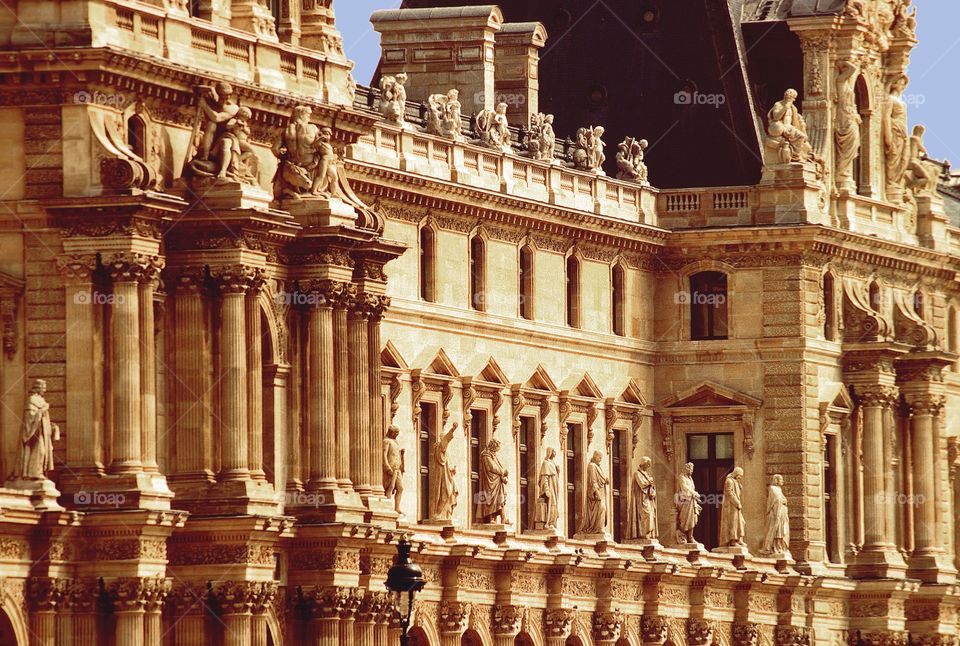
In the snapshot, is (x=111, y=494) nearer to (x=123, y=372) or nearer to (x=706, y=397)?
(x=123, y=372)

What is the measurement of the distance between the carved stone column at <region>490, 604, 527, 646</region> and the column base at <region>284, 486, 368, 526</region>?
16851mm

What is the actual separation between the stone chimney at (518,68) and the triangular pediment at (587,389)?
876 cm

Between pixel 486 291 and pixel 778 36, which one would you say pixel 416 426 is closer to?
pixel 486 291

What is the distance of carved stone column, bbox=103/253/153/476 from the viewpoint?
89.6m

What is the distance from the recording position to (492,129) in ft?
393

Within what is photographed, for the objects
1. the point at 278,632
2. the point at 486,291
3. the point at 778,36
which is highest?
the point at 778,36

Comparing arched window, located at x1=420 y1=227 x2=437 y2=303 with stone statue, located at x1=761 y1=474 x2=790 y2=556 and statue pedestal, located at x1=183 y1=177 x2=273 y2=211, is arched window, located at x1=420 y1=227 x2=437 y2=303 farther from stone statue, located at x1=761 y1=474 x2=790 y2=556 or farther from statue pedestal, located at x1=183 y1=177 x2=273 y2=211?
statue pedestal, located at x1=183 y1=177 x2=273 y2=211


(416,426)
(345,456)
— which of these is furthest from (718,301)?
(345,456)

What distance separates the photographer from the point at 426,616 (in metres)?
109

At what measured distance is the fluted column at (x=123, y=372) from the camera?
294 feet

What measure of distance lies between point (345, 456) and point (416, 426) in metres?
16.3

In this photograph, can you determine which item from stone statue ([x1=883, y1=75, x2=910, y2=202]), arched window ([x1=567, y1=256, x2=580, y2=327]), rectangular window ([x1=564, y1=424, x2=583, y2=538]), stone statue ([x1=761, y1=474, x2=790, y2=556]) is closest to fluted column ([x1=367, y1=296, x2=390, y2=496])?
rectangular window ([x1=564, y1=424, x2=583, y2=538])

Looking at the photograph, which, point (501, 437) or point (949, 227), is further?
point (949, 227)

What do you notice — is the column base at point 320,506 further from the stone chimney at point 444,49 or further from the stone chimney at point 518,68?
the stone chimney at point 518,68
